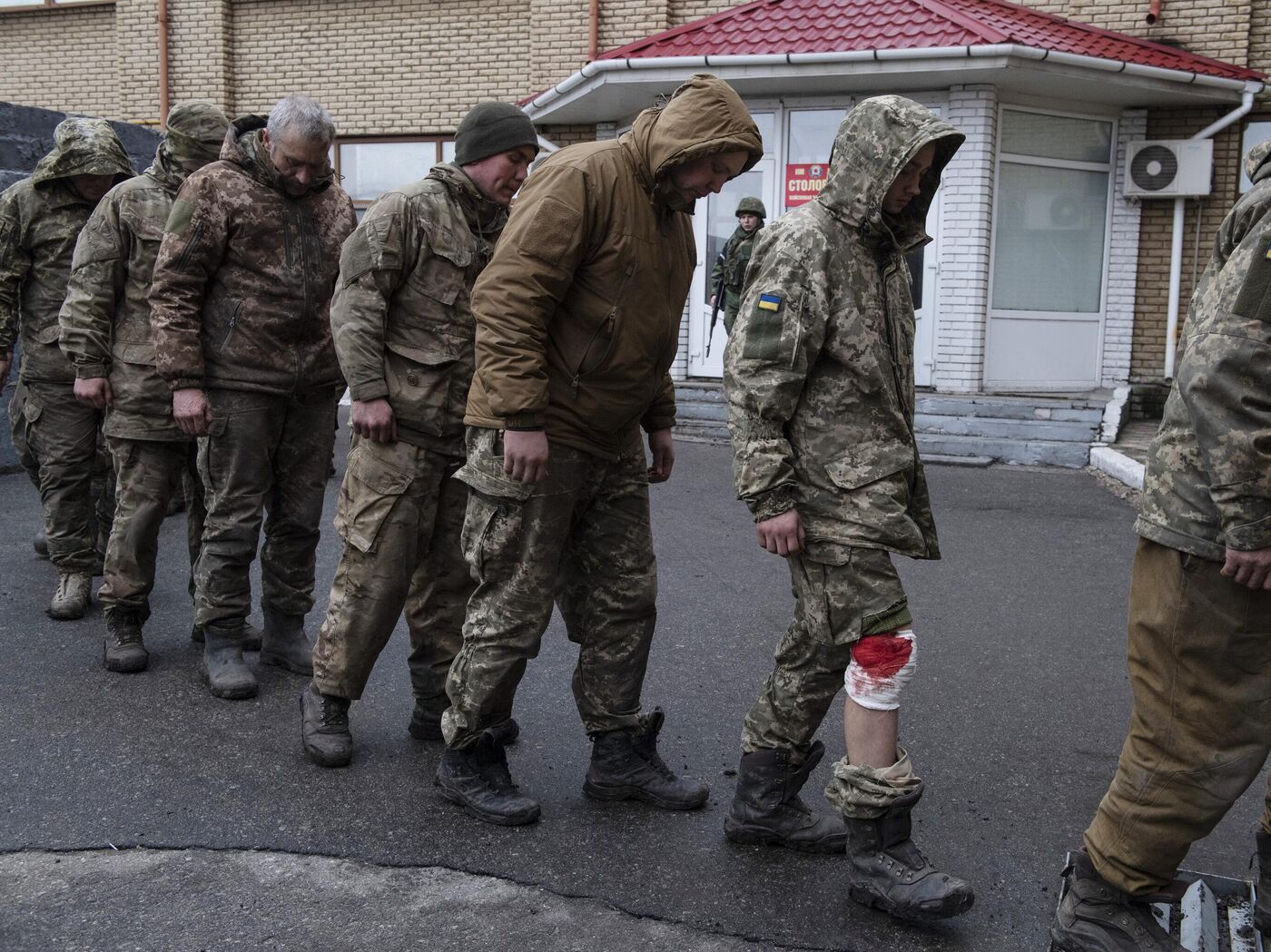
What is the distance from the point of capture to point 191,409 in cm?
435

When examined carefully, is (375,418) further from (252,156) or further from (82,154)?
(82,154)

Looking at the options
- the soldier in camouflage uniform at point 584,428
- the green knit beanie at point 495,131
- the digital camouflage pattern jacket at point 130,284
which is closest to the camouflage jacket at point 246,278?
the digital camouflage pattern jacket at point 130,284

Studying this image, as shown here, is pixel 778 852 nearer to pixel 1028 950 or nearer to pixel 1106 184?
pixel 1028 950

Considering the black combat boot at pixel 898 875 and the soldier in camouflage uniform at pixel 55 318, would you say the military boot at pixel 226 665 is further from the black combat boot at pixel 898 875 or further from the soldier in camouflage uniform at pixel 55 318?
the black combat boot at pixel 898 875

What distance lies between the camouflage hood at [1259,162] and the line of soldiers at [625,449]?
13 millimetres

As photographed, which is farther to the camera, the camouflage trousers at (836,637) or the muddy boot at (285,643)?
the muddy boot at (285,643)

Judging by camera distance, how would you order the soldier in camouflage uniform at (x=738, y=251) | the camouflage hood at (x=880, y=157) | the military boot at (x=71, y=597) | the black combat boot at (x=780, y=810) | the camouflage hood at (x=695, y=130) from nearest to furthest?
the camouflage hood at (x=880, y=157), the camouflage hood at (x=695, y=130), the black combat boot at (x=780, y=810), the military boot at (x=71, y=597), the soldier in camouflage uniform at (x=738, y=251)

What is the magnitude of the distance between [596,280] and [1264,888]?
220 centimetres

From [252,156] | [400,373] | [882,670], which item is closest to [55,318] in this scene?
[252,156]

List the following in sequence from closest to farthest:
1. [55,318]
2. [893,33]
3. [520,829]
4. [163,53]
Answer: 1. [520,829]
2. [55,318]
3. [893,33]
4. [163,53]

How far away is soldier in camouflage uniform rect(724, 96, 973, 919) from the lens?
2963 mm

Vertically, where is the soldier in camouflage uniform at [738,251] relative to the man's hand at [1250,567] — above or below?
above

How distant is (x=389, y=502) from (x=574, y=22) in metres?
11.9

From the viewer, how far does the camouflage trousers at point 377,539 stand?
387 cm
